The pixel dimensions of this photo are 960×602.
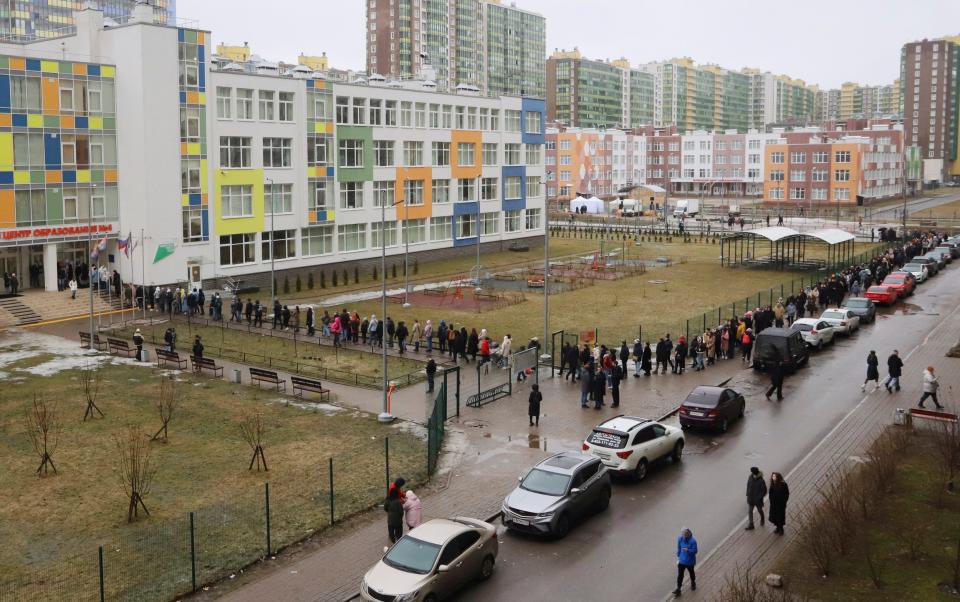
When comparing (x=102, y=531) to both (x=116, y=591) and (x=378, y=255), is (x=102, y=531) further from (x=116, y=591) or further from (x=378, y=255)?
(x=378, y=255)

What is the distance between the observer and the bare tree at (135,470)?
1941 cm

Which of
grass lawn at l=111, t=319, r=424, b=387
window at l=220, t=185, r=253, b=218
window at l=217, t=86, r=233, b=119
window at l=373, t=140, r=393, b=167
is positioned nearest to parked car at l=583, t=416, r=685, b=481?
grass lawn at l=111, t=319, r=424, b=387

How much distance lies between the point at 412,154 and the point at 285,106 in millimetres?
12852

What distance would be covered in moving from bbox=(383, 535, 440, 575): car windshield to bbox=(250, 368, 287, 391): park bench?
1591 centimetres

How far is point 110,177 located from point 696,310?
107 ft

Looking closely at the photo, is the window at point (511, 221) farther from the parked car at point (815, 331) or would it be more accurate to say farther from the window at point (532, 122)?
the parked car at point (815, 331)

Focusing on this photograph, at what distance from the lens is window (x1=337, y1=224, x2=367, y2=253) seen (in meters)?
62.5

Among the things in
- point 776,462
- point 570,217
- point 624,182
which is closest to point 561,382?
point 776,462

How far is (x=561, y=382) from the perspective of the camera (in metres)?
32.3

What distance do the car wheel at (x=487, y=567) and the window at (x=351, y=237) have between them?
1857 inches

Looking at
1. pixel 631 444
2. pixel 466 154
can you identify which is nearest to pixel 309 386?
pixel 631 444

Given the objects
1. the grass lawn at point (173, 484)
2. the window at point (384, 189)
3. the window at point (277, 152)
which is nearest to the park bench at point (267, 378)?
the grass lawn at point (173, 484)

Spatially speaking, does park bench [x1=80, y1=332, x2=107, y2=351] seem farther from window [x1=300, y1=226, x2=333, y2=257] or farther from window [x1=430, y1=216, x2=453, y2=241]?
window [x1=430, y1=216, x2=453, y2=241]

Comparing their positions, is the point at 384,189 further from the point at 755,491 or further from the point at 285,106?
the point at 755,491
